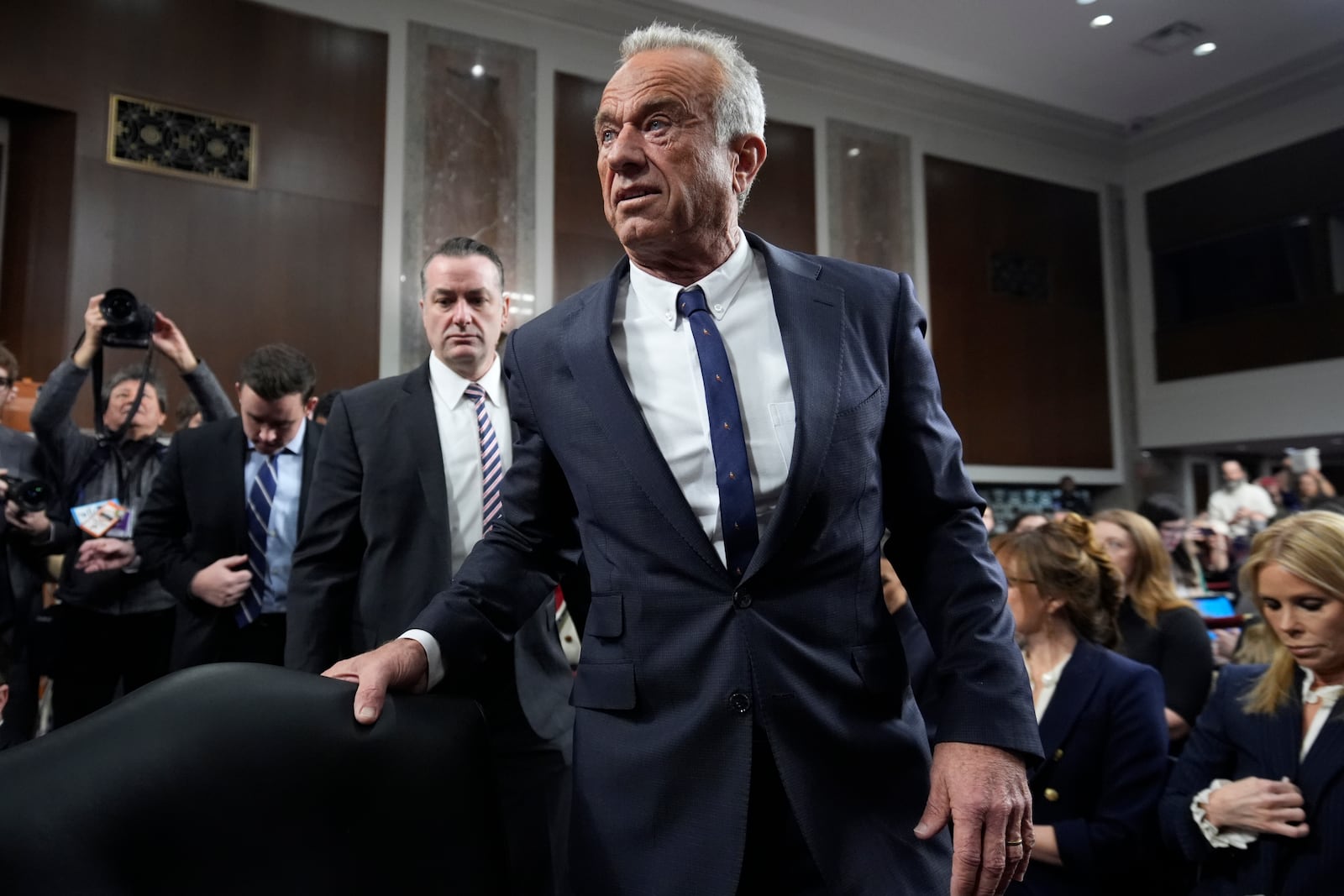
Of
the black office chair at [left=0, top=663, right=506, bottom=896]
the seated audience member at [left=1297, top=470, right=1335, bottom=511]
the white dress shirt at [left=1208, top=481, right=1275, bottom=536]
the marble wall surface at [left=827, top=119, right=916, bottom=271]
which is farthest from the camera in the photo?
the marble wall surface at [left=827, top=119, right=916, bottom=271]

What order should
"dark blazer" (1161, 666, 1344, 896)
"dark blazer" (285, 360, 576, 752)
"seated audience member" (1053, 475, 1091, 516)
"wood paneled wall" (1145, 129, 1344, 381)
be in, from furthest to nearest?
"wood paneled wall" (1145, 129, 1344, 381)
"seated audience member" (1053, 475, 1091, 516)
"dark blazer" (285, 360, 576, 752)
"dark blazer" (1161, 666, 1344, 896)

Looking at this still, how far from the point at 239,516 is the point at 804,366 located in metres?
1.90

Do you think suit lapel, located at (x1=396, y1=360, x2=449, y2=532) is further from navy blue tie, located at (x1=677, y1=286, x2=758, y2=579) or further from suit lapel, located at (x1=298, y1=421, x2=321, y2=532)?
navy blue tie, located at (x1=677, y1=286, x2=758, y2=579)

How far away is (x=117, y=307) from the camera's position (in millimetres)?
3016

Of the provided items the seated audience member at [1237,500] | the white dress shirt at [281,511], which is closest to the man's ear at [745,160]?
the white dress shirt at [281,511]

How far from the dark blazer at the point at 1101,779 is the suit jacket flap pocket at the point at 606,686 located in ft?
3.97

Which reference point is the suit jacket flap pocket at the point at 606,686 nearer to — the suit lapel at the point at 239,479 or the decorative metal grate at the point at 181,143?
the suit lapel at the point at 239,479

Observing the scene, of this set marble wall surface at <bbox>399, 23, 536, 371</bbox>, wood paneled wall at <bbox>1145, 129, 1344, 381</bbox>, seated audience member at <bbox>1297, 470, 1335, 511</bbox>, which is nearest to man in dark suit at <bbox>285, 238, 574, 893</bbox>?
marble wall surface at <bbox>399, 23, 536, 371</bbox>

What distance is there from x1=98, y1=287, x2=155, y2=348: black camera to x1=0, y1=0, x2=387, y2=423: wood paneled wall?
320 centimetres

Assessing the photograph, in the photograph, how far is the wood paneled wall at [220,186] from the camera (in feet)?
19.1

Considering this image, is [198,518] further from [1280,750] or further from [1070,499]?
[1070,499]

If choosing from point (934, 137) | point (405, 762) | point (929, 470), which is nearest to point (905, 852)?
point (929, 470)

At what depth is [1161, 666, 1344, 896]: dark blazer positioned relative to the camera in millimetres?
1767

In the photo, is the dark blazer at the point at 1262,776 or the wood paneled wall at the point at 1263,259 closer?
the dark blazer at the point at 1262,776
